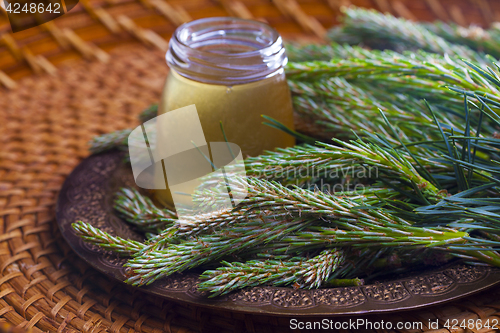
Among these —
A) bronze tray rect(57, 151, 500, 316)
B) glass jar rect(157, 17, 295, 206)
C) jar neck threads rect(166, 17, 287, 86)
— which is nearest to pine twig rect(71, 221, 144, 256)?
bronze tray rect(57, 151, 500, 316)

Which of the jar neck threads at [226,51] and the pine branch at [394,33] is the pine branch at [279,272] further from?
the pine branch at [394,33]

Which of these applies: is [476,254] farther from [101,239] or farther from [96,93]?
[96,93]

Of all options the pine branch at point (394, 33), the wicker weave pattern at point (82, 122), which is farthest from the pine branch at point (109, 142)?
the pine branch at point (394, 33)

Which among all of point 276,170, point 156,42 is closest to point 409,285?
point 276,170

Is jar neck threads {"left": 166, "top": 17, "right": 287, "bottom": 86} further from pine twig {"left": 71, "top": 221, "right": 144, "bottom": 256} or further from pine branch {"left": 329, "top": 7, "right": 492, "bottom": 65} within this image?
pine branch {"left": 329, "top": 7, "right": 492, "bottom": 65}

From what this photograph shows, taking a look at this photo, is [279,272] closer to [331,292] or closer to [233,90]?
[331,292]

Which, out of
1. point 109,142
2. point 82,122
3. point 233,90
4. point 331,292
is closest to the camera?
point 331,292

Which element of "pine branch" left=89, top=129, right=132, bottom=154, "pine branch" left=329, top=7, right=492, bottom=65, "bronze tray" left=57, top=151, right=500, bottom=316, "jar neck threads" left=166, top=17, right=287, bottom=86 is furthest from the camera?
"pine branch" left=329, top=7, right=492, bottom=65

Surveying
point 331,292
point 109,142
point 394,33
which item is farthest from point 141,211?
point 394,33
